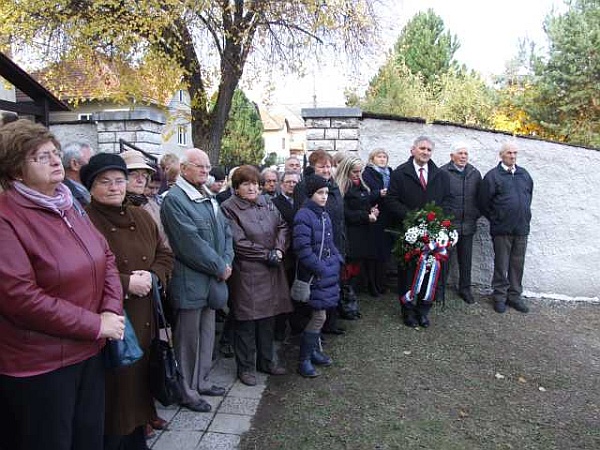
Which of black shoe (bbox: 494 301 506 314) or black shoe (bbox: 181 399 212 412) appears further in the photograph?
black shoe (bbox: 494 301 506 314)

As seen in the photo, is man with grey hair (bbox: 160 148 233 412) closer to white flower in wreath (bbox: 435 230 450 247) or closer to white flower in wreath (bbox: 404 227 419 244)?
white flower in wreath (bbox: 404 227 419 244)

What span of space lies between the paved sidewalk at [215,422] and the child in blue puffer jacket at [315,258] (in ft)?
1.77

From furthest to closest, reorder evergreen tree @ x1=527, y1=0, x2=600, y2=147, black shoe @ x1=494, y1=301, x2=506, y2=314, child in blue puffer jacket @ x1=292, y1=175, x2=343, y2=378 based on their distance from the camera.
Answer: evergreen tree @ x1=527, y1=0, x2=600, y2=147
black shoe @ x1=494, y1=301, x2=506, y2=314
child in blue puffer jacket @ x1=292, y1=175, x2=343, y2=378

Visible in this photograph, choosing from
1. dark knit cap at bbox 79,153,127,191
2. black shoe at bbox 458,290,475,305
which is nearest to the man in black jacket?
black shoe at bbox 458,290,475,305

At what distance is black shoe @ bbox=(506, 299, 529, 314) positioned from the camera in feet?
20.6

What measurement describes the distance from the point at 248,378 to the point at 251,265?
960mm

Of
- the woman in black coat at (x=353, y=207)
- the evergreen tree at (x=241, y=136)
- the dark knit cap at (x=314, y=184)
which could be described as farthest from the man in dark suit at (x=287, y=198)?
the evergreen tree at (x=241, y=136)

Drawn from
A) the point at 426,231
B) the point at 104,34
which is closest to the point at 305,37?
the point at 104,34

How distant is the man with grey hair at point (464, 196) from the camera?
6.24 meters

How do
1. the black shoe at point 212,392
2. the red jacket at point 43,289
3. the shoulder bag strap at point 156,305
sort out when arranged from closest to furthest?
the red jacket at point 43,289
the shoulder bag strap at point 156,305
the black shoe at point 212,392

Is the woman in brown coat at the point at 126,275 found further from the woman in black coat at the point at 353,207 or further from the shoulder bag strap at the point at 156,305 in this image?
the woman in black coat at the point at 353,207

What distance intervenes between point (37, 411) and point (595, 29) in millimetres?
14708

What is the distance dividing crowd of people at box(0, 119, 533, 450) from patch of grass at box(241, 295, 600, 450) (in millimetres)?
326

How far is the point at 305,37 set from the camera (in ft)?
40.3
